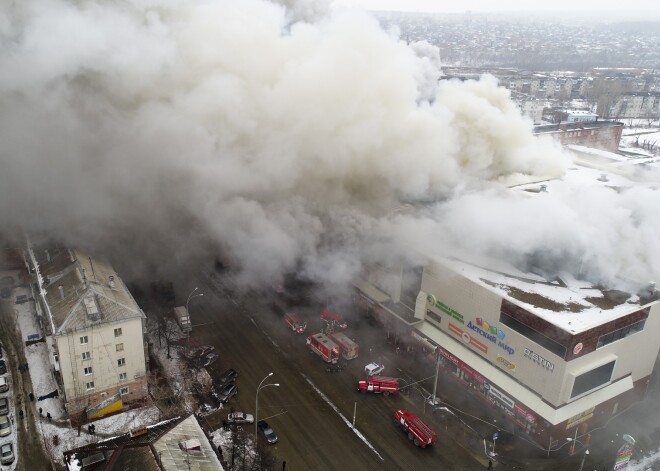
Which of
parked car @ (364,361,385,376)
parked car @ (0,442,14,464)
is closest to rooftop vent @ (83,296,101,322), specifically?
parked car @ (0,442,14,464)

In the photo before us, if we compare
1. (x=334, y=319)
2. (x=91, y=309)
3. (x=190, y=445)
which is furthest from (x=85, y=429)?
(x=334, y=319)

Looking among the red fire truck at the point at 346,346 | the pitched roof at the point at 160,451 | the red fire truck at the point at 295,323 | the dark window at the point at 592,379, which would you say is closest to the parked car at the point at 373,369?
the red fire truck at the point at 346,346

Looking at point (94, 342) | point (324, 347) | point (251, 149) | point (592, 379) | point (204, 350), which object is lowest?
point (204, 350)

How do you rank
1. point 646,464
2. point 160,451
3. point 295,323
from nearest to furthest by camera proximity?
point 160,451
point 646,464
point 295,323

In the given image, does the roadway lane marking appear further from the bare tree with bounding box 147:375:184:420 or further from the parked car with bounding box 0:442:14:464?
the parked car with bounding box 0:442:14:464

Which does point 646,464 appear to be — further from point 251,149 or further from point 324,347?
point 251,149
